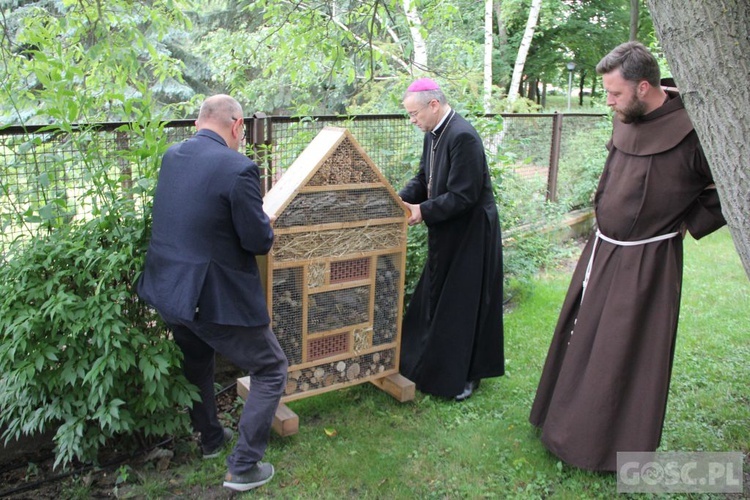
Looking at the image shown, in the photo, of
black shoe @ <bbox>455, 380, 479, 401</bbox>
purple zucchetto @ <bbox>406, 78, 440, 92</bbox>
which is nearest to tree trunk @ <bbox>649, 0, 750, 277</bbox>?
purple zucchetto @ <bbox>406, 78, 440, 92</bbox>

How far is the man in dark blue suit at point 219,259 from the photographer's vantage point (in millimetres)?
2971

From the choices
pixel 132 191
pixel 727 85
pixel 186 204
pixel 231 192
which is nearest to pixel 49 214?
pixel 132 191

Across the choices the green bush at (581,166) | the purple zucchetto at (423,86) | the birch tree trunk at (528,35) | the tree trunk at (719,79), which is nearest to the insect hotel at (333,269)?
the purple zucchetto at (423,86)

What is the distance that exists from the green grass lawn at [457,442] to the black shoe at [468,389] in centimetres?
4

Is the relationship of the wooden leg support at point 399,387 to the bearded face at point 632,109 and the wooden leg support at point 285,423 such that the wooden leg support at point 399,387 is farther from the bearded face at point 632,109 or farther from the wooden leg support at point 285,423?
the bearded face at point 632,109

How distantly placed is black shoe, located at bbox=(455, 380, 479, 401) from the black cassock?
50 millimetres

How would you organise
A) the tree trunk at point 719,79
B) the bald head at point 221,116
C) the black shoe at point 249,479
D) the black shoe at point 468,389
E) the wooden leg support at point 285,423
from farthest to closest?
1. the black shoe at point 468,389
2. the wooden leg support at point 285,423
3. the black shoe at point 249,479
4. the bald head at point 221,116
5. the tree trunk at point 719,79

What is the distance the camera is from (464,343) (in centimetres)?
430

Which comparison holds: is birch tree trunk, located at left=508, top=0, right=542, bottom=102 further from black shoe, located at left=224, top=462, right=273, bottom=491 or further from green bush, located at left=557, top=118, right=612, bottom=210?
black shoe, located at left=224, top=462, right=273, bottom=491

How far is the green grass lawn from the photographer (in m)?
3.35

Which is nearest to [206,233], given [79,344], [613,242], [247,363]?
[247,363]

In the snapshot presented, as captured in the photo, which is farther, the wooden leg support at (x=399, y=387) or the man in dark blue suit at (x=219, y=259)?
the wooden leg support at (x=399, y=387)

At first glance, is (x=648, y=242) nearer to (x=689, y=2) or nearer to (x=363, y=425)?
(x=689, y=2)

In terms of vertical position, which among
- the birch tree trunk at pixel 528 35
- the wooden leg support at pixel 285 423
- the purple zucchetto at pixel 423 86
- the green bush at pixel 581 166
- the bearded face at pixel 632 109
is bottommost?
the wooden leg support at pixel 285 423
